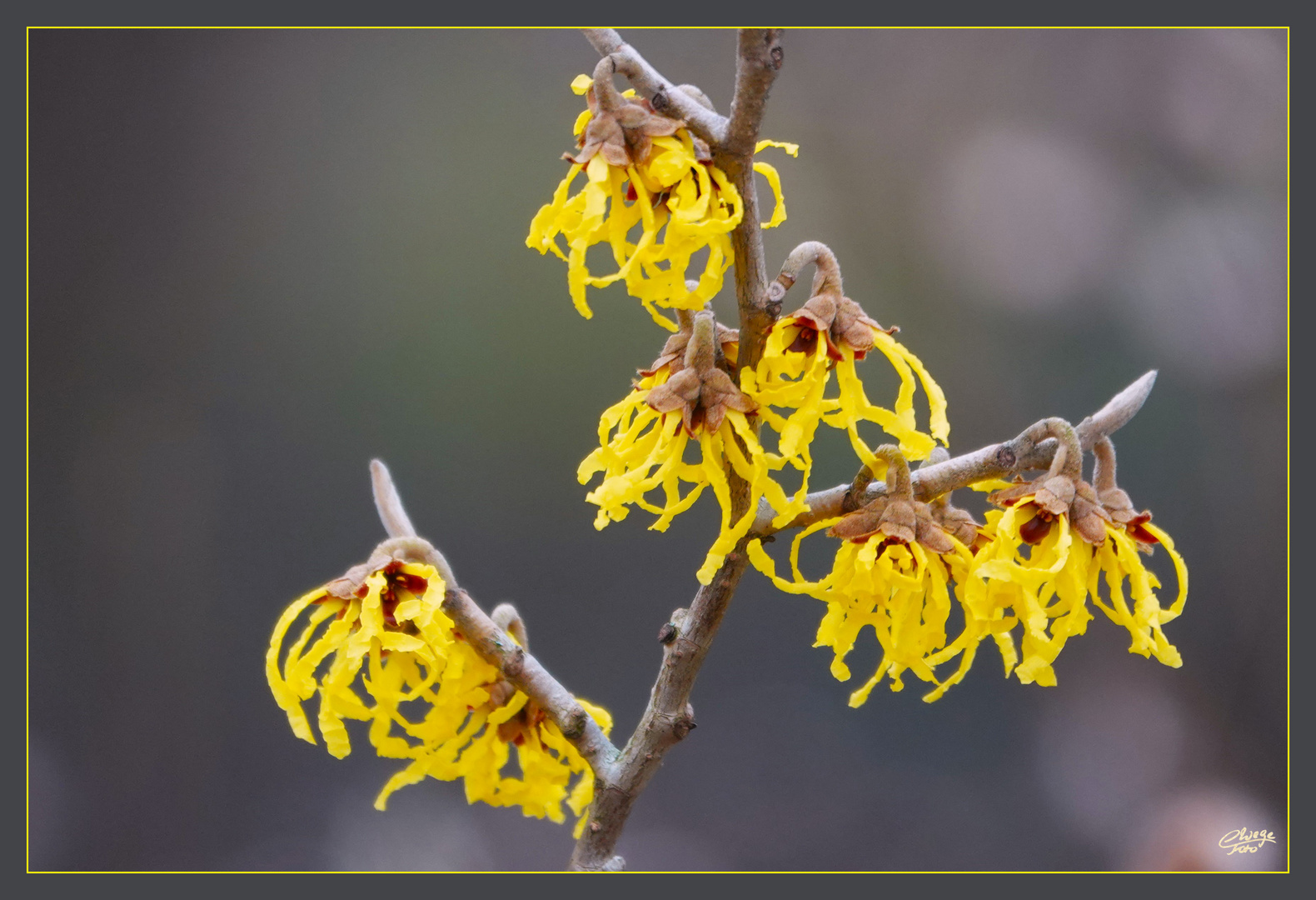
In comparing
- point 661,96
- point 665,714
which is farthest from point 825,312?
point 665,714

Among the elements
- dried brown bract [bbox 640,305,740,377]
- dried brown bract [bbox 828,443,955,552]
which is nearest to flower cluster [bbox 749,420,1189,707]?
dried brown bract [bbox 828,443,955,552]

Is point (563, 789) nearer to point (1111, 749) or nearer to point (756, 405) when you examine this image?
point (756, 405)

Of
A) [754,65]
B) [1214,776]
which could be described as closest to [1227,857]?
[1214,776]
